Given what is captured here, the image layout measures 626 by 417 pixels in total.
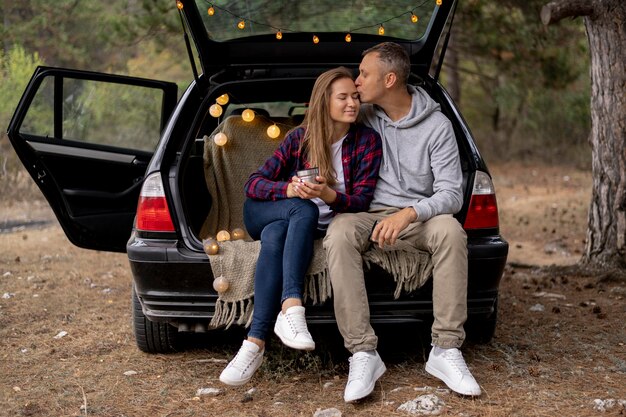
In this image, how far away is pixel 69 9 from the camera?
1309 cm

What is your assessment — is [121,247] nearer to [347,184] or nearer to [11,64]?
[347,184]

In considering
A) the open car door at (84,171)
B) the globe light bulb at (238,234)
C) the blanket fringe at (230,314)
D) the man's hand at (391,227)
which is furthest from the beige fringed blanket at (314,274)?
the open car door at (84,171)

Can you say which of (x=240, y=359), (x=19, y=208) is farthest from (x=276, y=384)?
(x=19, y=208)

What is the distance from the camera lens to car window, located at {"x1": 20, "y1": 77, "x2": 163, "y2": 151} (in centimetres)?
1105

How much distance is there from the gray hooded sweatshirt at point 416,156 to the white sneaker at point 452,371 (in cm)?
70

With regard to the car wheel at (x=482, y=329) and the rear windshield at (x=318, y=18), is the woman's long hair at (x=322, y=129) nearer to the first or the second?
the rear windshield at (x=318, y=18)

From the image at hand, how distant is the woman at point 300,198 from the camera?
357cm

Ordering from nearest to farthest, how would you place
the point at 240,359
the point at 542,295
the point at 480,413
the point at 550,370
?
the point at 480,413 < the point at 240,359 < the point at 550,370 < the point at 542,295

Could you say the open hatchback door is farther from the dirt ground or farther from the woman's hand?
the dirt ground

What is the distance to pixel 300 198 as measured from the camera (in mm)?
3775

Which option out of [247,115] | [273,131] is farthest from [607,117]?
[247,115]

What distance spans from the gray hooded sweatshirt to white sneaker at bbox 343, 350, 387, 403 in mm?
745

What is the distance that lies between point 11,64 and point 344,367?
8.72m

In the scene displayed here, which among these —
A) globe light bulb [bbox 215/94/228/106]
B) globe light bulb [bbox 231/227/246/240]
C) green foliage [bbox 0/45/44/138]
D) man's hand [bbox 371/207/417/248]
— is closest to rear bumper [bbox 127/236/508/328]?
man's hand [bbox 371/207/417/248]
